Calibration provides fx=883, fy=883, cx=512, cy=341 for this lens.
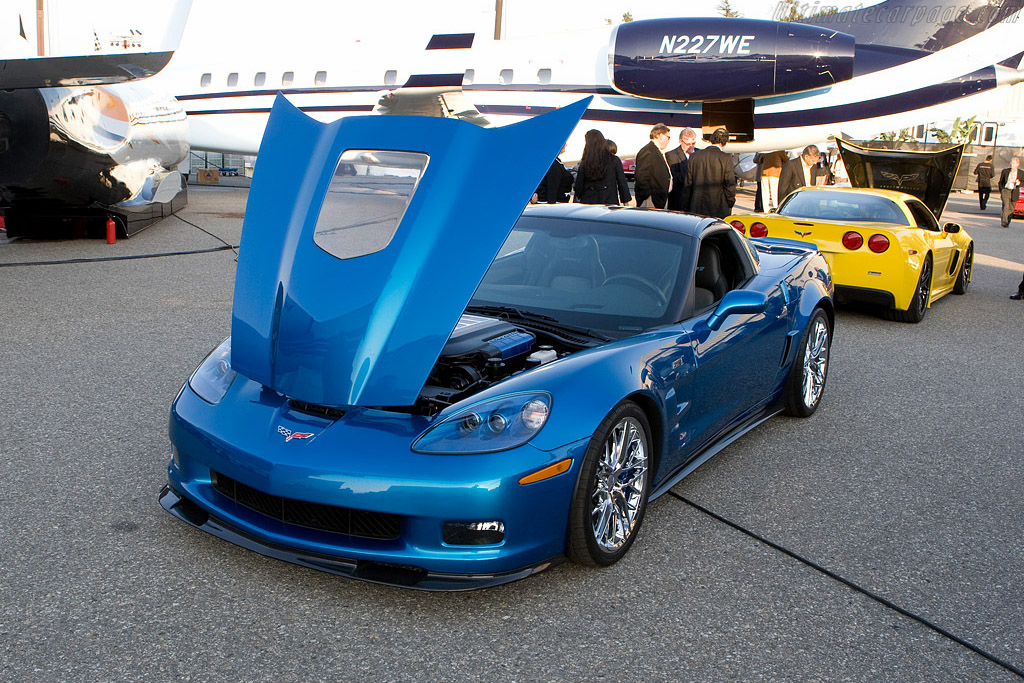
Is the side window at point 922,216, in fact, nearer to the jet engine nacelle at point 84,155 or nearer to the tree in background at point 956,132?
the jet engine nacelle at point 84,155

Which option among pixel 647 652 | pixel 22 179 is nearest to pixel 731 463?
pixel 647 652

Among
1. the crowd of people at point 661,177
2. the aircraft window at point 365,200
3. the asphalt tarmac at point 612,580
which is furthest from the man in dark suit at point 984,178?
the aircraft window at point 365,200

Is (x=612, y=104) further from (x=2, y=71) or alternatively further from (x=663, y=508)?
(x=663, y=508)

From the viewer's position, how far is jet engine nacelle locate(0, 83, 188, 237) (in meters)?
11.1

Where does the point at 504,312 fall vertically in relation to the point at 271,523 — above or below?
above

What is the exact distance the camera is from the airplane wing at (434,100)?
18922mm

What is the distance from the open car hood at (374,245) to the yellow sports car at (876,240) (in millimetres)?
6005

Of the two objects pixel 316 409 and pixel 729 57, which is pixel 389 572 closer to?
pixel 316 409

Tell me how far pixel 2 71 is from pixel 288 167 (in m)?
6.54

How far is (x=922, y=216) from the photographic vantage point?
9.41 metres

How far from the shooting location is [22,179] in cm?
1132

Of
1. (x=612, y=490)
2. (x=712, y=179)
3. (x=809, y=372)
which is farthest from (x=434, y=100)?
(x=612, y=490)

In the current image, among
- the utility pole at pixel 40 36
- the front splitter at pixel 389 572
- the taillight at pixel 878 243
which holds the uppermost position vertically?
the utility pole at pixel 40 36

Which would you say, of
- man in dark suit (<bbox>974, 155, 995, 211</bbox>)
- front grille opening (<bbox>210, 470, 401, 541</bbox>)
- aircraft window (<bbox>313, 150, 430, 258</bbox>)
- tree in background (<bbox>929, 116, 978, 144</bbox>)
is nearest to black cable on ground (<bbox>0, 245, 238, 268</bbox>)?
aircraft window (<bbox>313, 150, 430, 258</bbox>)
